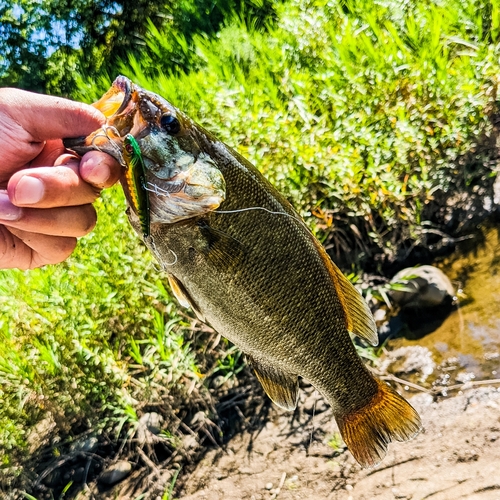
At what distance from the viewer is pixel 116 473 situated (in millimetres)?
3104

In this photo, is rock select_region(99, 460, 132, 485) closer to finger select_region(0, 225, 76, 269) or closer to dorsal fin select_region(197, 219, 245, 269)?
finger select_region(0, 225, 76, 269)

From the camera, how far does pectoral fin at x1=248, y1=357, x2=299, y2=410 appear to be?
6.28 ft

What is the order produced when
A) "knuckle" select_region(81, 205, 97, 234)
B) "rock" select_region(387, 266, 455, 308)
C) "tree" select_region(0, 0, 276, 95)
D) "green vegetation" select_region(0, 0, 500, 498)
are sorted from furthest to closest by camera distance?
"tree" select_region(0, 0, 276, 95)
"rock" select_region(387, 266, 455, 308)
"green vegetation" select_region(0, 0, 500, 498)
"knuckle" select_region(81, 205, 97, 234)

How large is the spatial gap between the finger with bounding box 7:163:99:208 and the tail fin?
134 cm

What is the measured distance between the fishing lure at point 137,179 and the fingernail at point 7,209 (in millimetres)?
455

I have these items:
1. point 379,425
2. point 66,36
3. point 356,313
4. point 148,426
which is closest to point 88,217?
point 356,313

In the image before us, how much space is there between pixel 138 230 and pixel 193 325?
166cm

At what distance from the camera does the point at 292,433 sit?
3107 mm

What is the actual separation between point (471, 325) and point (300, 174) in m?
1.55

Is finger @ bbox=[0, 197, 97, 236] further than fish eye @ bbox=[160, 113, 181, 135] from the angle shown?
Yes

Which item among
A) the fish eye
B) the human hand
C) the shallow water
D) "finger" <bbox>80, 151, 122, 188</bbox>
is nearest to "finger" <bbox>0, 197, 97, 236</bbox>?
the human hand

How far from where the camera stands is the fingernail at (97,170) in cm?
155

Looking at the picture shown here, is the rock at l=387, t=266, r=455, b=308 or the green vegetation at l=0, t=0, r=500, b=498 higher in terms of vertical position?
the green vegetation at l=0, t=0, r=500, b=498

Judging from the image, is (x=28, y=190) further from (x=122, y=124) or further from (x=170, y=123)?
(x=170, y=123)
